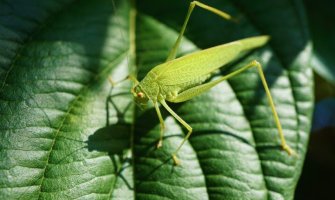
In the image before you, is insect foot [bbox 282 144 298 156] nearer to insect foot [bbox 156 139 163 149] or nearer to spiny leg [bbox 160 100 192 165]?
spiny leg [bbox 160 100 192 165]

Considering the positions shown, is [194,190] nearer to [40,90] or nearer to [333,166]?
[40,90]

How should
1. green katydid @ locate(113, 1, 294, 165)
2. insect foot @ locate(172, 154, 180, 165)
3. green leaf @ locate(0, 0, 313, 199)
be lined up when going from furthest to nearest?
green katydid @ locate(113, 1, 294, 165) < insect foot @ locate(172, 154, 180, 165) < green leaf @ locate(0, 0, 313, 199)

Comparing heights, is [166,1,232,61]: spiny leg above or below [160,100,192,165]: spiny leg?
above

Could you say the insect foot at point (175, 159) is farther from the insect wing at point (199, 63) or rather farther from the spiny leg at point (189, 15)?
the spiny leg at point (189, 15)

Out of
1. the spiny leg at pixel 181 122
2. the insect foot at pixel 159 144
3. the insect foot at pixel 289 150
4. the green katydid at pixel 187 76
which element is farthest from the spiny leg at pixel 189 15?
the insect foot at pixel 289 150

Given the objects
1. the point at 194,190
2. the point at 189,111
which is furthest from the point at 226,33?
the point at 194,190

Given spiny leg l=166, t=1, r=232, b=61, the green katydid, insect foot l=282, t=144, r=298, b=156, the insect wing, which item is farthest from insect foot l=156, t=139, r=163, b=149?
insect foot l=282, t=144, r=298, b=156
